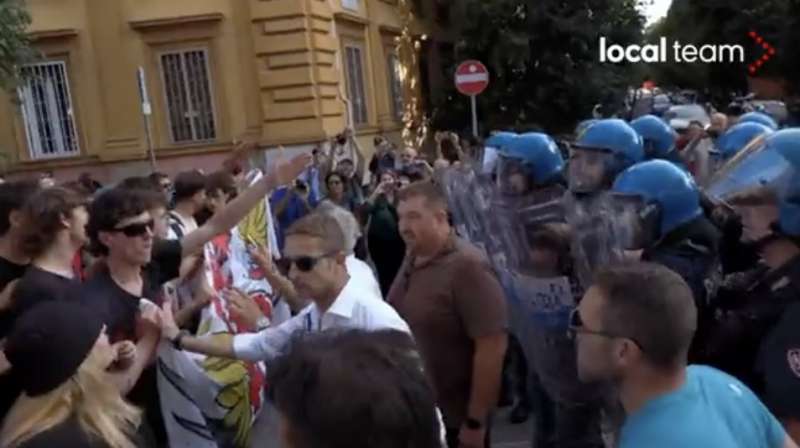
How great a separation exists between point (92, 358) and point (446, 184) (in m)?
3.75

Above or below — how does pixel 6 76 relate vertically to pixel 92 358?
above

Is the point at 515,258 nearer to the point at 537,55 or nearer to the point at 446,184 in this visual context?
the point at 446,184

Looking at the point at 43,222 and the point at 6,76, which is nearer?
the point at 43,222

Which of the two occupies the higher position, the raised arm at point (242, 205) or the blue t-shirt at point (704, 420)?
the raised arm at point (242, 205)

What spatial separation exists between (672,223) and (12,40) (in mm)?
12072

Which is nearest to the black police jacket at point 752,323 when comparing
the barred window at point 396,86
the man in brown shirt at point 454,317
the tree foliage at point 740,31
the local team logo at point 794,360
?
the local team logo at point 794,360

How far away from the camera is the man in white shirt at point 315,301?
3.60m

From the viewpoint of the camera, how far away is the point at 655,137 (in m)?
7.01

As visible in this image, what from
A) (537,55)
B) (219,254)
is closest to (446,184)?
(219,254)

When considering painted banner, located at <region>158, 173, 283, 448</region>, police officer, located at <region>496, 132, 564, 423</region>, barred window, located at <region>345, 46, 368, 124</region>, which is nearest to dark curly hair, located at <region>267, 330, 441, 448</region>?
painted banner, located at <region>158, 173, 283, 448</region>

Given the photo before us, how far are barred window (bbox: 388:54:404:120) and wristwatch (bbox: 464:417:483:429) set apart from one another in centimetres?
2057

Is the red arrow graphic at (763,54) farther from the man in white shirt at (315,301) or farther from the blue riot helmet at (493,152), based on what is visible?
the man in white shirt at (315,301)

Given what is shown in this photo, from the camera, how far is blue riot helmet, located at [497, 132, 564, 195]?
17.9ft

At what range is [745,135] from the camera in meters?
6.39
